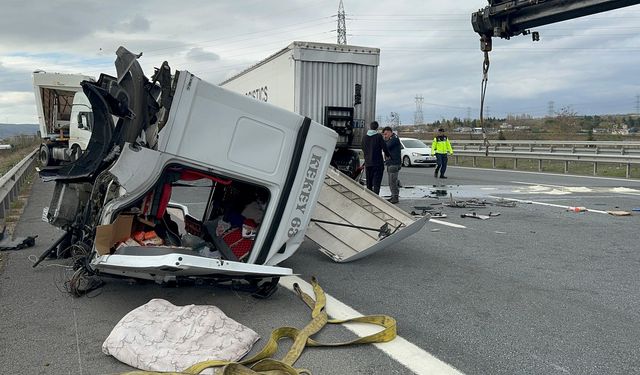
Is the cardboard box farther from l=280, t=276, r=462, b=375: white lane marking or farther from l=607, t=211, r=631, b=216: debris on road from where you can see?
l=607, t=211, r=631, b=216: debris on road

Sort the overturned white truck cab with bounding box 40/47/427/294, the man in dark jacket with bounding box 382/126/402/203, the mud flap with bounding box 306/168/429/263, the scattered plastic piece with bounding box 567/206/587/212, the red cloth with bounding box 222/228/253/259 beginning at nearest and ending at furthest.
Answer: the overturned white truck cab with bounding box 40/47/427/294, the red cloth with bounding box 222/228/253/259, the mud flap with bounding box 306/168/429/263, the scattered plastic piece with bounding box 567/206/587/212, the man in dark jacket with bounding box 382/126/402/203

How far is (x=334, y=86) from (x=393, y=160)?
2190 millimetres

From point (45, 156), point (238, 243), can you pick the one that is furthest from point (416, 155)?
point (238, 243)

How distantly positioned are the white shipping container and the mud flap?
604 centimetres

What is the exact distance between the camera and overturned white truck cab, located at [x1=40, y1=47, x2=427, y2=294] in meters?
4.42

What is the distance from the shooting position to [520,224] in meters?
9.44

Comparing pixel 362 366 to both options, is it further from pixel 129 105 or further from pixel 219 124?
pixel 129 105

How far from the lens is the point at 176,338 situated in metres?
3.98

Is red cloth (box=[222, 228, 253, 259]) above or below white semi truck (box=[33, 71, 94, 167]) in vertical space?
below

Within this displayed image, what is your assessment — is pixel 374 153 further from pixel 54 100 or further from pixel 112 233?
pixel 54 100

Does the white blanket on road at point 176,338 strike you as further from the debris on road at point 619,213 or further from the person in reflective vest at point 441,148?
the person in reflective vest at point 441,148

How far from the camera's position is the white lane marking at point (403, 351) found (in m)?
3.66

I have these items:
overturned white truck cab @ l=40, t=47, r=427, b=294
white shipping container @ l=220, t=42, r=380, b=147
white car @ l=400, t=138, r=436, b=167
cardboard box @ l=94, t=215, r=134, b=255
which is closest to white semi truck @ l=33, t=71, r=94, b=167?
white shipping container @ l=220, t=42, r=380, b=147

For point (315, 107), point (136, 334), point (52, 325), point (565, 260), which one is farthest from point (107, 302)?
point (315, 107)
